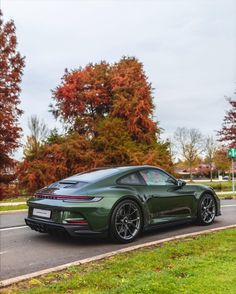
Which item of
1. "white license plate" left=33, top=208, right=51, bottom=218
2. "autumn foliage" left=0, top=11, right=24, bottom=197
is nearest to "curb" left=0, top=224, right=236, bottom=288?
"white license plate" left=33, top=208, right=51, bottom=218

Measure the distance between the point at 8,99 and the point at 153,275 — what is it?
19567mm

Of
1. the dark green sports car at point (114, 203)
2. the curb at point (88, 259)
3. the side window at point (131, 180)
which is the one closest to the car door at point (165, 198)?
the dark green sports car at point (114, 203)

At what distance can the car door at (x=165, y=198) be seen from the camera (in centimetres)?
667

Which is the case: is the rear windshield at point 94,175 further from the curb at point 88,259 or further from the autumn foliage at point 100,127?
the autumn foliage at point 100,127

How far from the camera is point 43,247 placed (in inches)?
234

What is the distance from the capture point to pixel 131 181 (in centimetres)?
661

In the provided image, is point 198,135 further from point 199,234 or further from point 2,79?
point 199,234

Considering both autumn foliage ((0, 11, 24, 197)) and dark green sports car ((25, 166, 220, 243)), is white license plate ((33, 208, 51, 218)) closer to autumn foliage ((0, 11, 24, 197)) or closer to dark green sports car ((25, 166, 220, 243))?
dark green sports car ((25, 166, 220, 243))

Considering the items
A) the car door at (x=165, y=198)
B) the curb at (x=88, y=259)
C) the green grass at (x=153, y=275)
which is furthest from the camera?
the car door at (x=165, y=198)

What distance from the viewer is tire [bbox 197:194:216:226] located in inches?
299

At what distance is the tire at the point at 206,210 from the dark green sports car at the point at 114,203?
7.2 inches

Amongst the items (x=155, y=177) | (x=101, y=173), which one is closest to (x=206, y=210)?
(x=155, y=177)

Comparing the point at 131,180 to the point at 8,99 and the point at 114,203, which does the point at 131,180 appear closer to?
the point at 114,203

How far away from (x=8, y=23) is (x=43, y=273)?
22147 mm
